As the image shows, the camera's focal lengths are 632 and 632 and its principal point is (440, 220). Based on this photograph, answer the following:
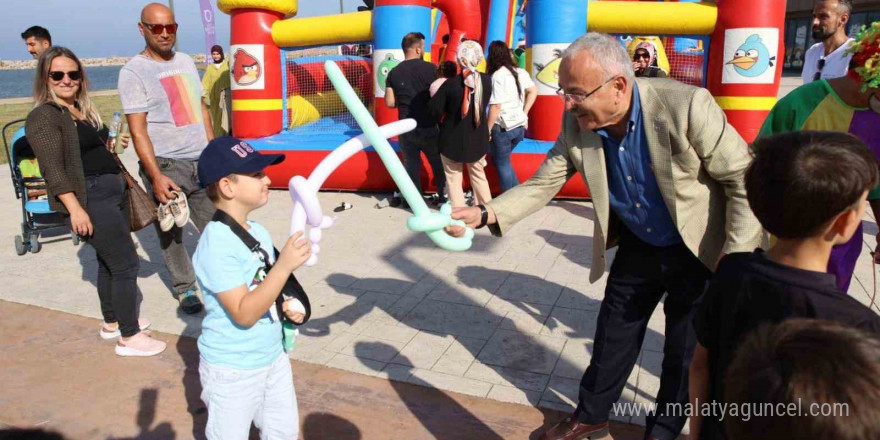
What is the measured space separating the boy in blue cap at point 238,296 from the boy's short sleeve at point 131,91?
2.02 m

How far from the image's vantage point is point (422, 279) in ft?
16.2

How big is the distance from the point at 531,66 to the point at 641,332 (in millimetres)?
4818

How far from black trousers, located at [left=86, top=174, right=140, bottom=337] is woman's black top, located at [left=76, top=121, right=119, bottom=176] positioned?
4 cm

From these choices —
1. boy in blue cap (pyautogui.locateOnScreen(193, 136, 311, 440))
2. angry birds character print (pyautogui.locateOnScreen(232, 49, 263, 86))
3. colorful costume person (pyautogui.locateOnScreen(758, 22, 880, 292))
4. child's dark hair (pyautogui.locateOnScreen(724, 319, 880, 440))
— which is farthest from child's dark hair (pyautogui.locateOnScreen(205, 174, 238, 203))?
angry birds character print (pyautogui.locateOnScreen(232, 49, 263, 86))

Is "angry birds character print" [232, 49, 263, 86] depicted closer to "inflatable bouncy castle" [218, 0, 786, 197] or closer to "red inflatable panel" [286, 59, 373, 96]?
"inflatable bouncy castle" [218, 0, 786, 197]

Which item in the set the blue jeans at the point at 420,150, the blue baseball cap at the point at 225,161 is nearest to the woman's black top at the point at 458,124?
the blue jeans at the point at 420,150

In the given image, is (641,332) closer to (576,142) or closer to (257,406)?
(576,142)

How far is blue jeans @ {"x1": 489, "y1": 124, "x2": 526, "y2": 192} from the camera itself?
6.48 m

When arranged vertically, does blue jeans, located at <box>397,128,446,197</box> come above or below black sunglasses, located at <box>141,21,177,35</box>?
below

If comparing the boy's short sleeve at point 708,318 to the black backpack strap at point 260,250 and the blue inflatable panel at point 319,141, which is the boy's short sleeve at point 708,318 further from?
the blue inflatable panel at point 319,141

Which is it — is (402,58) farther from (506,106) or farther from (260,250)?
(260,250)

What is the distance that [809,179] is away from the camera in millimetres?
1404

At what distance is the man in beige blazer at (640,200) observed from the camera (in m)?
2.32

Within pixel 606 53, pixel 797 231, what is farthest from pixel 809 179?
pixel 606 53
